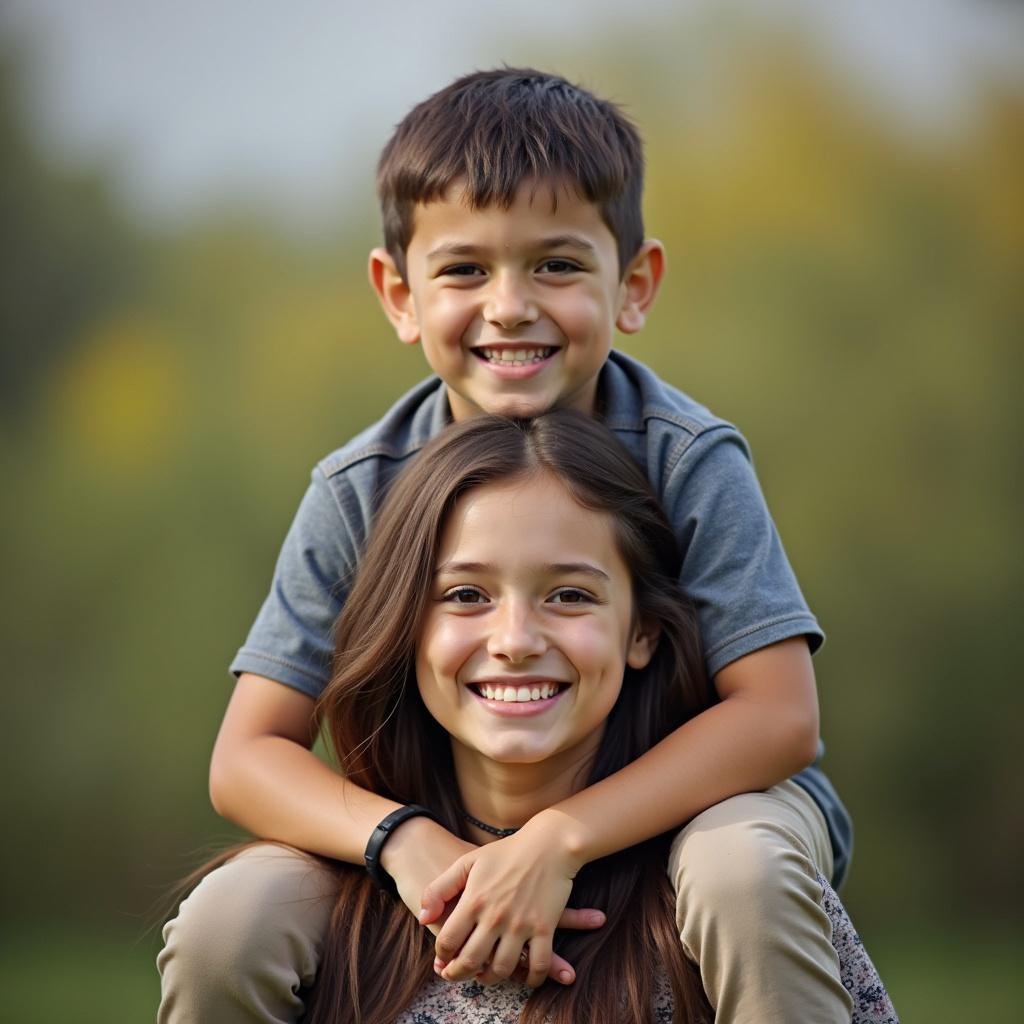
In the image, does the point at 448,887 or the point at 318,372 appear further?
the point at 318,372

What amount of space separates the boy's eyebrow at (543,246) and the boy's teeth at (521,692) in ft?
2.65

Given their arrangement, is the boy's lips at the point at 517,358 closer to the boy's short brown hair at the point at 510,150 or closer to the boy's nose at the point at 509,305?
the boy's nose at the point at 509,305

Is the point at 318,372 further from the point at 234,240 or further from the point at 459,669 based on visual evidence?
the point at 459,669

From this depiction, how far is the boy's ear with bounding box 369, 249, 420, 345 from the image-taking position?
310cm

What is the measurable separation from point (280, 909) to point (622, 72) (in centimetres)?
367

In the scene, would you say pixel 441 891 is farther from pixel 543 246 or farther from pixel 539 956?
pixel 543 246

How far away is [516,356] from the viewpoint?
2.82 metres

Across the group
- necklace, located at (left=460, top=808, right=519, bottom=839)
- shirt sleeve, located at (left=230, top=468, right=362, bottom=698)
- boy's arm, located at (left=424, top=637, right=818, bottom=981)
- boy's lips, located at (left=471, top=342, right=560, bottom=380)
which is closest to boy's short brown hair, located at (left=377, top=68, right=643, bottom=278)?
boy's lips, located at (left=471, top=342, right=560, bottom=380)

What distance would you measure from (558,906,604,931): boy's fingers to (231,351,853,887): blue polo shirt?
0.50m

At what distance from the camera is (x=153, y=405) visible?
538 centimetres

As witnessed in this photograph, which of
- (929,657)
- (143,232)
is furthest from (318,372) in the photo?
(929,657)

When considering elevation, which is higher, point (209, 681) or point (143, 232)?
point (143, 232)

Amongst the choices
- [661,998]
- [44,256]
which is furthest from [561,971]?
[44,256]

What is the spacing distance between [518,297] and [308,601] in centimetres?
71
